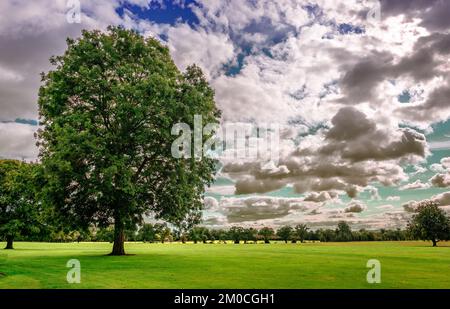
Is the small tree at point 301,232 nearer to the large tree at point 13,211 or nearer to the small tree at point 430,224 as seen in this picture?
the small tree at point 430,224

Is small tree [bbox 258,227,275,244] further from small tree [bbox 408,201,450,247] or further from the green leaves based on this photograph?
the green leaves

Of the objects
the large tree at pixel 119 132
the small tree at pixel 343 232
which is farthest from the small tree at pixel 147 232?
the small tree at pixel 343 232

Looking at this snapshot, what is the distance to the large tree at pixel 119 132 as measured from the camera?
38031 millimetres

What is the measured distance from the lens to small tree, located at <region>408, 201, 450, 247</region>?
11125cm

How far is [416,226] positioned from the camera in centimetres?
11431

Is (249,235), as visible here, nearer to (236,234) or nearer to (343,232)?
(236,234)

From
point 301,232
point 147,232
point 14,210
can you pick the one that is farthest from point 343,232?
point 147,232

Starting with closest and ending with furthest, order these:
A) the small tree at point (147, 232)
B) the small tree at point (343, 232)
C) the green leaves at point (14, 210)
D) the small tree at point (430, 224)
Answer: the small tree at point (147, 232) < the green leaves at point (14, 210) < the small tree at point (430, 224) < the small tree at point (343, 232)

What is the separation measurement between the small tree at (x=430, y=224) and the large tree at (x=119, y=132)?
285 feet

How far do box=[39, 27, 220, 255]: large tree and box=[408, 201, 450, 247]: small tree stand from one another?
86915mm

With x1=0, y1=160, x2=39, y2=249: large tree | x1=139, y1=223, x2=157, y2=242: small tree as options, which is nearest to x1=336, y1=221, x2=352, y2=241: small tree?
x1=0, y1=160, x2=39, y2=249: large tree

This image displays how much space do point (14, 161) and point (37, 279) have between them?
2531 inches

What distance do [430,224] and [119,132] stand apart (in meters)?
97.8
